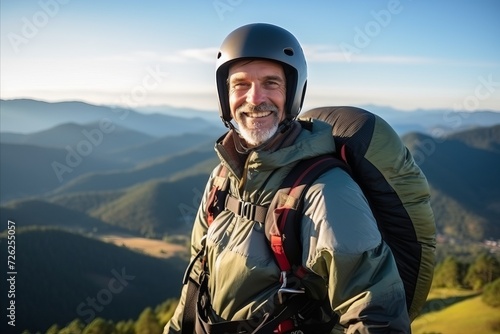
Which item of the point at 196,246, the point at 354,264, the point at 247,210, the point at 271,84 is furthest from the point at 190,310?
the point at 271,84

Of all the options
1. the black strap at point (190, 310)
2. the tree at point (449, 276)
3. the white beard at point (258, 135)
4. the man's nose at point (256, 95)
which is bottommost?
the tree at point (449, 276)

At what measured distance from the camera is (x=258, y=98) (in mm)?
3072

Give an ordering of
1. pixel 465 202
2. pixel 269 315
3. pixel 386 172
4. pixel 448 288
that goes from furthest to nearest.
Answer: pixel 465 202
pixel 448 288
pixel 386 172
pixel 269 315

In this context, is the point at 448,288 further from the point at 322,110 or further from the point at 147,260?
the point at 147,260

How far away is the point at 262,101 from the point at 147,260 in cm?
9637

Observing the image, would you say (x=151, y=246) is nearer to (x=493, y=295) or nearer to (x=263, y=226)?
(x=493, y=295)

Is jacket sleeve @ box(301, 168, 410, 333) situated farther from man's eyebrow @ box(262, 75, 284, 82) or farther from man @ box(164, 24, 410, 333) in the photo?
man's eyebrow @ box(262, 75, 284, 82)

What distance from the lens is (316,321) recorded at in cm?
276

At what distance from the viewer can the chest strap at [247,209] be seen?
276 cm

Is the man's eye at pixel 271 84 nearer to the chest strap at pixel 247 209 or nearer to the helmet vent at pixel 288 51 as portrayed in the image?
the helmet vent at pixel 288 51

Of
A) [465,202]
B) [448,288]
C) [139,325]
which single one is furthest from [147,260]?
[465,202]

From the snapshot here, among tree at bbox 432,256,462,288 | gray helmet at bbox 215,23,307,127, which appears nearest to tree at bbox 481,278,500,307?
tree at bbox 432,256,462,288

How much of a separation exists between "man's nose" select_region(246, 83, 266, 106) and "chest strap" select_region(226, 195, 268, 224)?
28.3 inches

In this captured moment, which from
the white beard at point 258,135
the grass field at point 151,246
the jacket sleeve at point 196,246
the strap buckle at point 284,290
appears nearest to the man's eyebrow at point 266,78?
the white beard at point 258,135
